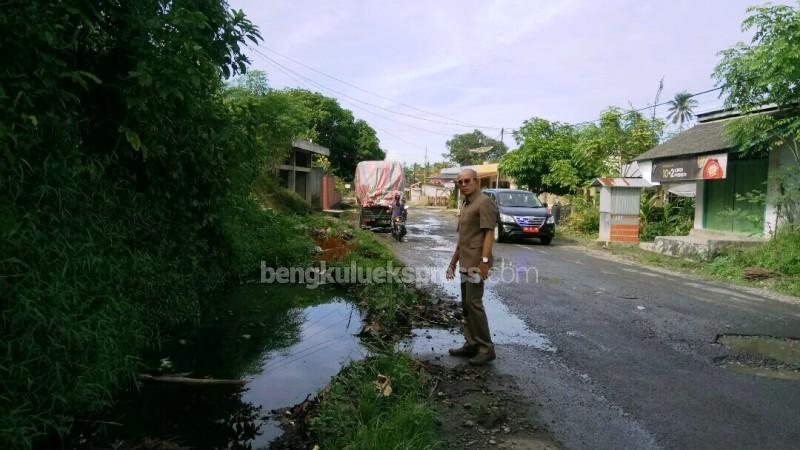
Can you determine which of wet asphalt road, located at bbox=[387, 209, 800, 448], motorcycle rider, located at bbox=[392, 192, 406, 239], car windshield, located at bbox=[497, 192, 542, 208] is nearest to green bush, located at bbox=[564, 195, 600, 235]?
car windshield, located at bbox=[497, 192, 542, 208]

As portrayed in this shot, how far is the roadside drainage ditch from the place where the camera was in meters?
5.20

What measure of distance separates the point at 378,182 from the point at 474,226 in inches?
599

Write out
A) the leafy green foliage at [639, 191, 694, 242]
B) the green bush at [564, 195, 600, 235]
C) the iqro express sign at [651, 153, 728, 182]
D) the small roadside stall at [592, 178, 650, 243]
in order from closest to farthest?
the iqro express sign at [651, 153, 728, 182] → the small roadside stall at [592, 178, 650, 243] → the leafy green foliage at [639, 191, 694, 242] → the green bush at [564, 195, 600, 235]

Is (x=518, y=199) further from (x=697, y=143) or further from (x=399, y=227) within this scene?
(x=697, y=143)

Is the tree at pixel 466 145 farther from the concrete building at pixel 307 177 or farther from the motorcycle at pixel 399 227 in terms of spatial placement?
the motorcycle at pixel 399 227

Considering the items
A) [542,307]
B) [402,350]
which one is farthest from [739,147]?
[402,350]

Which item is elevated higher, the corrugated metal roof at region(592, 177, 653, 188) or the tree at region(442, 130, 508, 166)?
the tree at region(442, 130, 508, 166)

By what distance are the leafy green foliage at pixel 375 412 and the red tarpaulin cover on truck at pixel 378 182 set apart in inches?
609

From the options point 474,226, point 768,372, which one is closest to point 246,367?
point 474,226

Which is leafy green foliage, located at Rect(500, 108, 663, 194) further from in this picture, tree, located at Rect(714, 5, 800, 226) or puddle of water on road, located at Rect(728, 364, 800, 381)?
puddle of water on road, located at Rect(728, 364, 800, 381)

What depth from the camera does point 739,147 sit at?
13.9 m

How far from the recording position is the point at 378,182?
20500 millimetres

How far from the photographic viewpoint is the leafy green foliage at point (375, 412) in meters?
3.36

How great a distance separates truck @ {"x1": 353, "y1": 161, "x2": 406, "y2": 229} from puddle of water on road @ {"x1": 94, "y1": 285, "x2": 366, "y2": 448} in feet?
38.6
